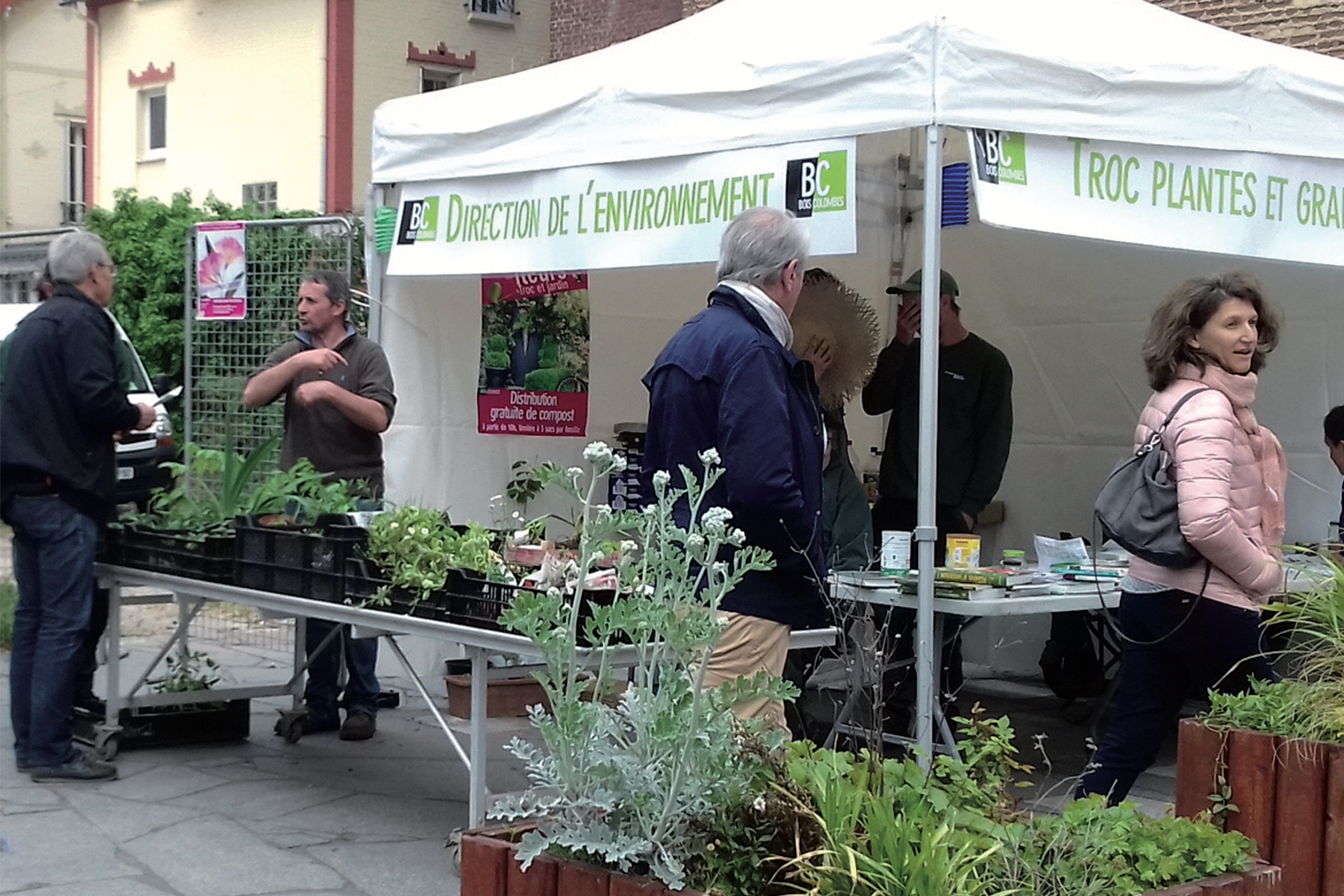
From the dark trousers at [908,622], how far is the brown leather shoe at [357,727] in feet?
7.26

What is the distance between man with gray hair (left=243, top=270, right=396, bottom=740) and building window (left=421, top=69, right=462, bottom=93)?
1772cm

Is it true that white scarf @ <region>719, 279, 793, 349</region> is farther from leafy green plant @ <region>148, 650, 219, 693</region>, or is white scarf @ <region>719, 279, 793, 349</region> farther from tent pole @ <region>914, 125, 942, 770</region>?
leafy green plant @ <region>148, 650, 219, 693</region>

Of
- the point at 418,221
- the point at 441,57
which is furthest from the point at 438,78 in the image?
the point at 418,221

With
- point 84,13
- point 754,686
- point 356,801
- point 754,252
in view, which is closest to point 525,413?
point 356,801

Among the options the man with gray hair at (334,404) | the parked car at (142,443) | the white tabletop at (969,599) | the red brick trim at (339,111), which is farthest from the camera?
the red brick trim at (339,111)

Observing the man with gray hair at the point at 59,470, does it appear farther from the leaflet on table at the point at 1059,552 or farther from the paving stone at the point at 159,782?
the leaflet on table at the point at 1059,552

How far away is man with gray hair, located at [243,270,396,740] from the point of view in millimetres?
6277

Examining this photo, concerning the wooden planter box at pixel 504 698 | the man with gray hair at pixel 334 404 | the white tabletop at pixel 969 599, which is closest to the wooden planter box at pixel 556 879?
the white tabletop at pixel 969 599

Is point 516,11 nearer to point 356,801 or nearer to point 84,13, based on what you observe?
point 84,13

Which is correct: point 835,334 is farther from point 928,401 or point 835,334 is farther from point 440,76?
point 440,76

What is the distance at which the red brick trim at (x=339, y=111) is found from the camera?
21.8 meters

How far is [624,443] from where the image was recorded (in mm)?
7992

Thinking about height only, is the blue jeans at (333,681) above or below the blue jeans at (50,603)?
below

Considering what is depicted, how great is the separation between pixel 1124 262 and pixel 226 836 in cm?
486
